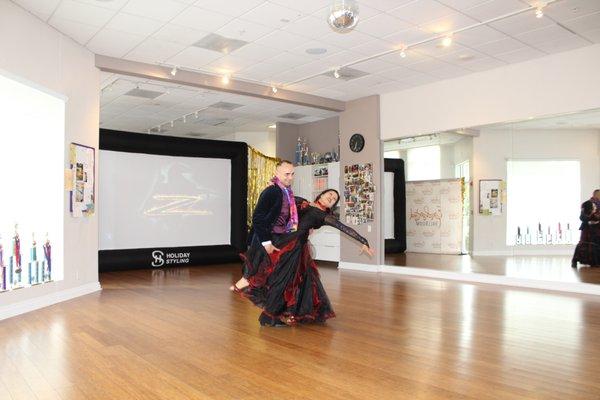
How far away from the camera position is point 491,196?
27.3ft

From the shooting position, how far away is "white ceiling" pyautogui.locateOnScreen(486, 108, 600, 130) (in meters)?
6.91

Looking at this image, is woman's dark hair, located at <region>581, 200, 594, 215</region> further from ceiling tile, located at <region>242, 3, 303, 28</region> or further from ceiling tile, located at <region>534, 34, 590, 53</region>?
ceiling tile, located at <region>242, 3, 303, 28</region>

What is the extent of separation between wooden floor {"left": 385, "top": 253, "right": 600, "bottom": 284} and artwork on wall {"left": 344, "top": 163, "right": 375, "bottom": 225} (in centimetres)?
107

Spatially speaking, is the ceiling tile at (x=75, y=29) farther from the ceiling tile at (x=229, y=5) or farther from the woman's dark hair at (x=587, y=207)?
the woman's dark hair at (x=587, y=207)

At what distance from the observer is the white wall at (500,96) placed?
6879mm

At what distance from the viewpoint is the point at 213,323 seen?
4859mm

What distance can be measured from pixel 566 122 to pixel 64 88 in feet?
23.0

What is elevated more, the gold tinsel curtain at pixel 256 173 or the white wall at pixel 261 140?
the white wall at pixel 261 140

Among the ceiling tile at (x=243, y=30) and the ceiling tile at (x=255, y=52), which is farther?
the ceiling tile at (x=255, y=52)

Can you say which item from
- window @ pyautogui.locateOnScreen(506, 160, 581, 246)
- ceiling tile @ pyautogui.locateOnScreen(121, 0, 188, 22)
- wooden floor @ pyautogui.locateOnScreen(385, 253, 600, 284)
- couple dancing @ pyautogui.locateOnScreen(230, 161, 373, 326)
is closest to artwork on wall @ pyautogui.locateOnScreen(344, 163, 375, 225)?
wooden floor @ pyautogui.locateOnScreen(385, 253, 600, 284)

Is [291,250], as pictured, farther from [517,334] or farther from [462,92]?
[462,92]

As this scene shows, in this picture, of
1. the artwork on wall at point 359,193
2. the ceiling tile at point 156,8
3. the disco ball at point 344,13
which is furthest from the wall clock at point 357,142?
the disco ball at point 344,13

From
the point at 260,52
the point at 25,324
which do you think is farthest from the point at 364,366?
the point at 260,52

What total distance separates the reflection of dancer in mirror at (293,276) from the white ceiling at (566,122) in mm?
4381
